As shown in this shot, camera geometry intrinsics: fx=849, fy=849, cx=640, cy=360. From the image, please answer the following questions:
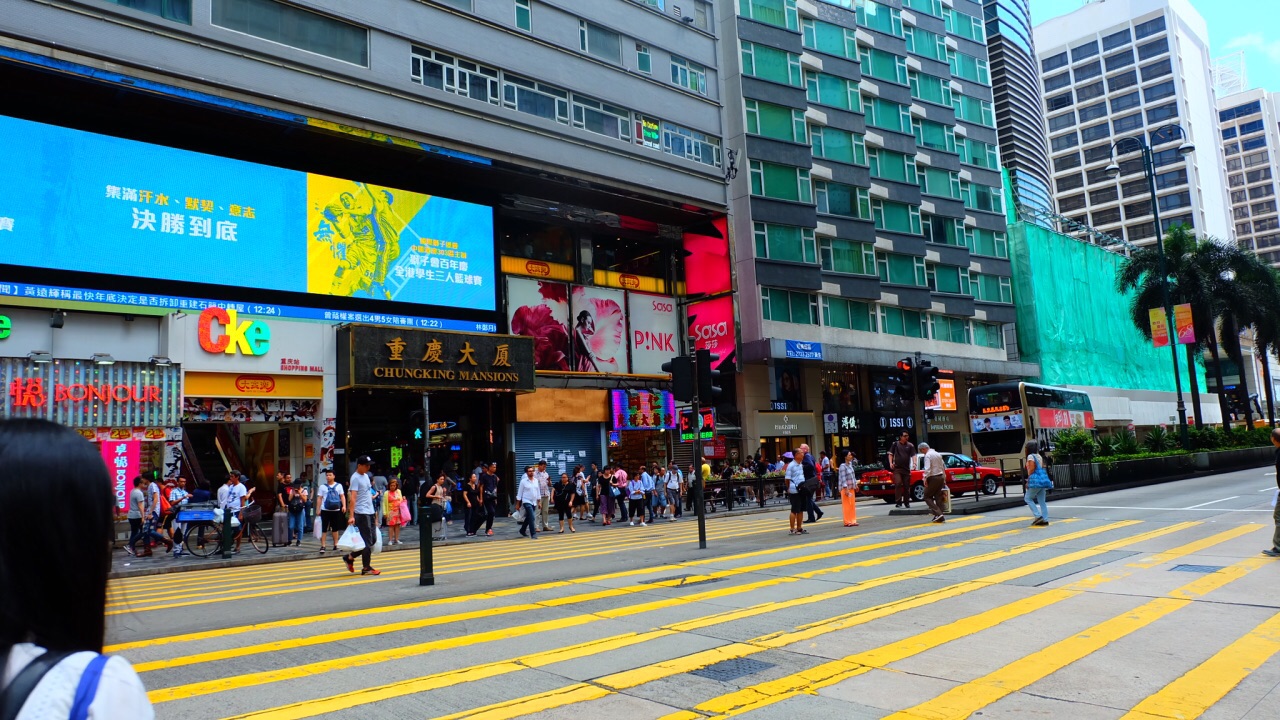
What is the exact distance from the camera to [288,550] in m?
18.7

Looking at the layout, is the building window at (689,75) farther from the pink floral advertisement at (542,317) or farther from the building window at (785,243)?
the pink floral advertisement at (542,317)

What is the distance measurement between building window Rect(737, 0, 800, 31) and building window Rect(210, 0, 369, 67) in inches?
794

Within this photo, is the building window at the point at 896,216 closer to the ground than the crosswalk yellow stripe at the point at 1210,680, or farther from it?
farther from it

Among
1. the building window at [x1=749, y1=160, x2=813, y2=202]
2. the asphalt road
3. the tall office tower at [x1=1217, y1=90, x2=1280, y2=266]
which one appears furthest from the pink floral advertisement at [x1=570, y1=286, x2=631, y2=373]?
the tall office tower at [x1=1217, y1=90, x2=1280, y2=266]

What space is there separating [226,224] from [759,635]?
2006 centimetres

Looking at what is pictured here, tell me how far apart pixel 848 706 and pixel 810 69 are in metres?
41.4

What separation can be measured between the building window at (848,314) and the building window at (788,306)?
99cm

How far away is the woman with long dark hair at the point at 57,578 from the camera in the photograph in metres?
1.52

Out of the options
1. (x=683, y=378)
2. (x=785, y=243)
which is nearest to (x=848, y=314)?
(x=785, y=243)

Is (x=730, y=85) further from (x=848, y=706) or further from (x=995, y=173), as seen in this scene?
(x=848, y=706)

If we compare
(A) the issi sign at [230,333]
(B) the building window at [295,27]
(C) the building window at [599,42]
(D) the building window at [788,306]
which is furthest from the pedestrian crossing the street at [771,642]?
(D) the building window at [788,306]

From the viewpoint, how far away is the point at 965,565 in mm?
11062

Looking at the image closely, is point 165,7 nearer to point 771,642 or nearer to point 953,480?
point 771,642

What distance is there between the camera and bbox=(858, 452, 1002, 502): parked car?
26.4 meters
